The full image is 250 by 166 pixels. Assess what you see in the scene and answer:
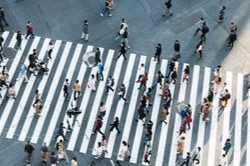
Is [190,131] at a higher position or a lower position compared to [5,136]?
higher

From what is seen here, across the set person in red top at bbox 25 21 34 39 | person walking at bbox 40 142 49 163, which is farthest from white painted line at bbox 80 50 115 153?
person in red top at bbox 25 21 34 39

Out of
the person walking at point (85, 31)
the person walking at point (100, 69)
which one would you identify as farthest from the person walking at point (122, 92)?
the person walking at point (85, 31)

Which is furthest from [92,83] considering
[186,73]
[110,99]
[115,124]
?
[186,73]

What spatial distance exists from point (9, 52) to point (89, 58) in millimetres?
6187

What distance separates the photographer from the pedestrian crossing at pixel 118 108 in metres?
37.3

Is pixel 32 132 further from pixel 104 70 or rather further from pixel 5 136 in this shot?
pixel 104 70

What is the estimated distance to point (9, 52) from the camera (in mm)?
43156

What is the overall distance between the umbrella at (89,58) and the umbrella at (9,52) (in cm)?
547

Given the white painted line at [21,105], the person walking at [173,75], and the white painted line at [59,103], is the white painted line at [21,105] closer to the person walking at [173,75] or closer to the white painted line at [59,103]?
the white painted line at [59,103]

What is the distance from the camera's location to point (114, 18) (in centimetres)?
4588

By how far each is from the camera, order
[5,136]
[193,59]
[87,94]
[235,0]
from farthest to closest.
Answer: [235,0], [193,59], [87,94], [5,136]

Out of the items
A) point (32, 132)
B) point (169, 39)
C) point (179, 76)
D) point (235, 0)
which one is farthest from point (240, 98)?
point (32, 132)

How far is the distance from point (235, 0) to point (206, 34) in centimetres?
519

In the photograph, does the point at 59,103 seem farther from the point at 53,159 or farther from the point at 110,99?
the point at 53,159
